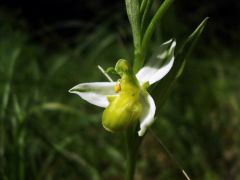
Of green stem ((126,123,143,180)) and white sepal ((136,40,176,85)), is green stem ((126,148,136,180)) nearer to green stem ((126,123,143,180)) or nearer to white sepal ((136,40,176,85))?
green stem ((126,123,143,180))

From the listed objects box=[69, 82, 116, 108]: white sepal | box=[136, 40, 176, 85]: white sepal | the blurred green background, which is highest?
box=[69, 82, 116, 108]: white sepal

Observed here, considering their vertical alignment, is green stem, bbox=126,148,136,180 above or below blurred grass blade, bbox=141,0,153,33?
below

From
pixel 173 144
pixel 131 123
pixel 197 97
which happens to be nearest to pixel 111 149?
pixel 173 144

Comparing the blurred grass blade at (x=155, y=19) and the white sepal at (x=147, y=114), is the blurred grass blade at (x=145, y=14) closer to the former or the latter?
the blurred grass blade at (x=155, y=19)

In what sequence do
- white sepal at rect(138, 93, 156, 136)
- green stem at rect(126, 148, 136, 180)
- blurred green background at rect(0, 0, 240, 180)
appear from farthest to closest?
blurred green background at rect(0, 0, 240, 180)
green stem at rect(126, 148, 136, 180)
white sepal at rect(138, 93, 156, 136)

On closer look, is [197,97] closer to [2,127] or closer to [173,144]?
[173,144]

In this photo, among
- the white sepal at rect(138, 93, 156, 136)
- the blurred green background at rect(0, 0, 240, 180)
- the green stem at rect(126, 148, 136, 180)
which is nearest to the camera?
the white sepal at rect(138, 93, 156, 136)

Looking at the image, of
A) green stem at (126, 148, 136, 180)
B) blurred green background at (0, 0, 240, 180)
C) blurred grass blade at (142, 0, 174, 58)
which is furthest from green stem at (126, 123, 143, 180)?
blurred green background at (0, 0, 240, 180)
